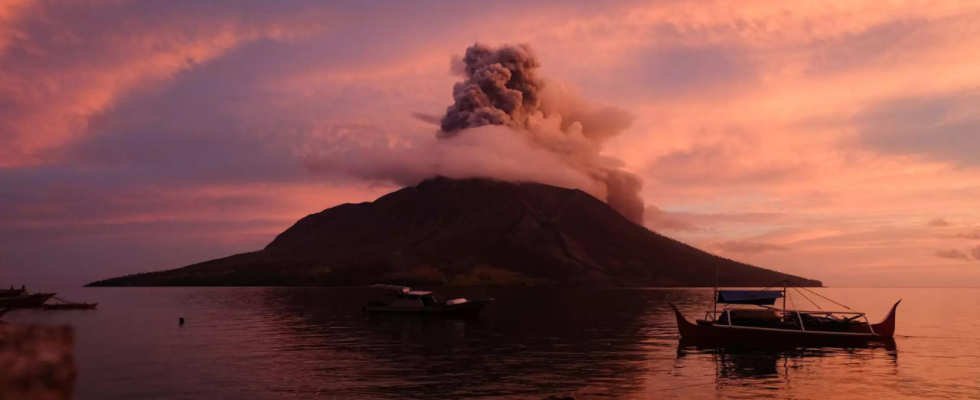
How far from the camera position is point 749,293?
226ft

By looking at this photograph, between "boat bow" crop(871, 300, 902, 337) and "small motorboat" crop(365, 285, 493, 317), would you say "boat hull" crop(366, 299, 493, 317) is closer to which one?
"small motorboat" crop(365, 285, 493, 317)

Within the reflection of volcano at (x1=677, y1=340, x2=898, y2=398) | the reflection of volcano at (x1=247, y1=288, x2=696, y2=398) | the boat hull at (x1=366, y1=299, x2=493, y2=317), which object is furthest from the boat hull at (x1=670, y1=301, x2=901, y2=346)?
the boat hull at (x1=366, y1=299, x2=493, y2=317)

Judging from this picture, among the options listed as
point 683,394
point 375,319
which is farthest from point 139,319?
point 683,394

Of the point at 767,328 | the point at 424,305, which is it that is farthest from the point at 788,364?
the point at 424,305

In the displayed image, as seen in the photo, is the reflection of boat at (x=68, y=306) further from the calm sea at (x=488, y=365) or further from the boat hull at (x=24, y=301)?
the calm sea at (x=488, y=365)

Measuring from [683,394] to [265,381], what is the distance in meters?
25.2

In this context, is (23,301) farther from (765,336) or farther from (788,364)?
(788,364)

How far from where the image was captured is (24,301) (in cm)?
11431

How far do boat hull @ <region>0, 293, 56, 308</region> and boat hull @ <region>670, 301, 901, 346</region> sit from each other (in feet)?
333

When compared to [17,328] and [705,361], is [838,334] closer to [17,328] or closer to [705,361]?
[705,361]

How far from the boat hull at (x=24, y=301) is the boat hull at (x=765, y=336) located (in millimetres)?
101518

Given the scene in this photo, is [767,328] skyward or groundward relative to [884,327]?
groundward

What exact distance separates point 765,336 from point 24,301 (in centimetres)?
11200

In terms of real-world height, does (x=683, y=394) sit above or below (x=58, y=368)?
below
